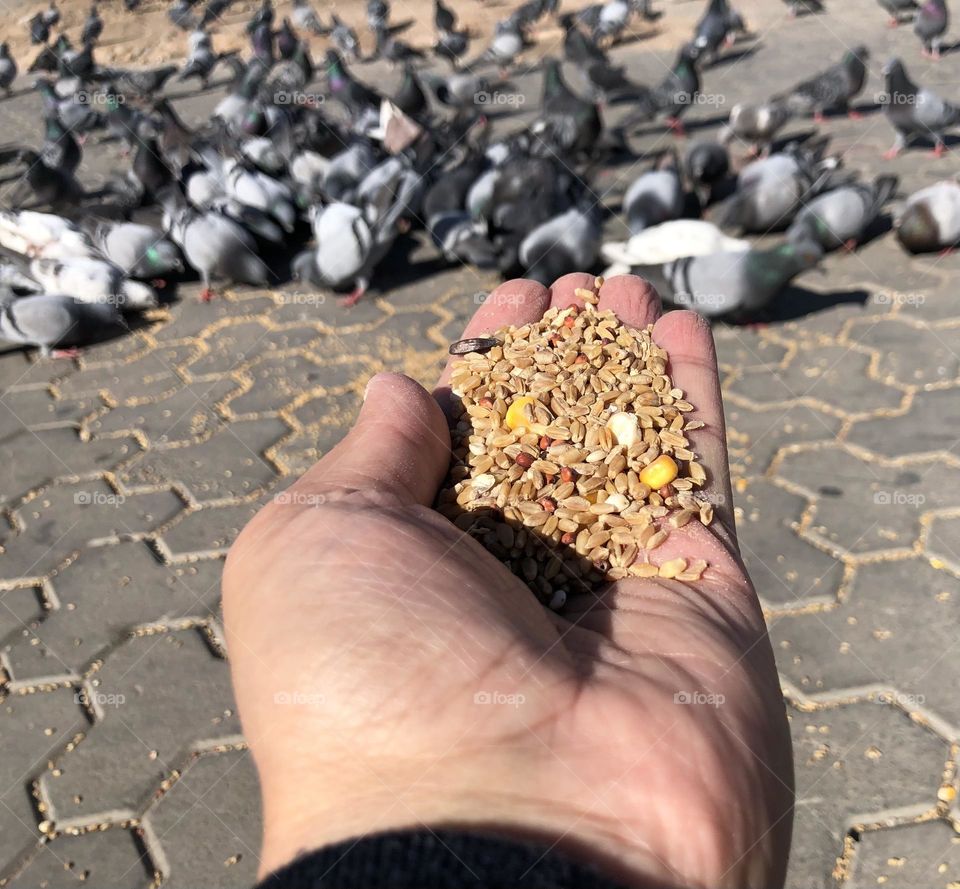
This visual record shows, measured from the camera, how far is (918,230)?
17.7 ft

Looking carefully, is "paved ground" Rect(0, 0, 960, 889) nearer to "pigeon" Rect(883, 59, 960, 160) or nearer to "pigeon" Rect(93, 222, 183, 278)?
"pigeon" Rect(93, 222, 183, 278)

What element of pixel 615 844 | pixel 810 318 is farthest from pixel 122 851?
pixel 810 318

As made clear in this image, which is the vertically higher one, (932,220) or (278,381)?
(932,220)

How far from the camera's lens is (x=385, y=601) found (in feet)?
5.92

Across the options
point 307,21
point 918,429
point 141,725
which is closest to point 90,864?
point 141,725

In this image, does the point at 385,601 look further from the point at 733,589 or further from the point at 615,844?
the point at 733,589

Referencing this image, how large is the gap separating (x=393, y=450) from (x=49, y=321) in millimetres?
3870

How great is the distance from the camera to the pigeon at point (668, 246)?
540 centimetres

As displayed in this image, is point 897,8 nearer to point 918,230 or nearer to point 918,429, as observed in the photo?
point 918,230

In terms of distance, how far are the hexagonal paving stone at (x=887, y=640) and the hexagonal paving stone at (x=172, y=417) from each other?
3.11 m

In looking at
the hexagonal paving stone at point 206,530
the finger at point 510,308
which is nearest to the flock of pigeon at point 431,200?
→ the finger at point 510,308

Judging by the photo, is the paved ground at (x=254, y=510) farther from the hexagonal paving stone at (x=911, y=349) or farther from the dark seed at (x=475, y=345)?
the dark seed at (x=475, y=345)

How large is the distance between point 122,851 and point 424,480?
157 centimetres

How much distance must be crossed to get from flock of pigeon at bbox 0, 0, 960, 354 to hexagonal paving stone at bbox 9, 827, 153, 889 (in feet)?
11.4
